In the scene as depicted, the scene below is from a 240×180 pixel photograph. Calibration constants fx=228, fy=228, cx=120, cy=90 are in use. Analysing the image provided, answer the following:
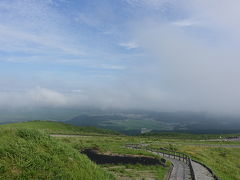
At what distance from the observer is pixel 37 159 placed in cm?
1590

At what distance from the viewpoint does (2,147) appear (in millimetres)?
15633

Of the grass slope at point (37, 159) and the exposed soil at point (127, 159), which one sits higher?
the grass slope at point (37, 159)

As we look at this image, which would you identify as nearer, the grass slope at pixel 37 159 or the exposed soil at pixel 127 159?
the grass slope at pixel 37 159

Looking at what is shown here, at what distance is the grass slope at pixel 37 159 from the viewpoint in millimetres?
14523

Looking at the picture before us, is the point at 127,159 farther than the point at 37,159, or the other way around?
the point at 127,159

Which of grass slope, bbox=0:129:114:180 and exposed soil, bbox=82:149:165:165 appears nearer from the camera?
grass slope, bbox=0:129:114:180

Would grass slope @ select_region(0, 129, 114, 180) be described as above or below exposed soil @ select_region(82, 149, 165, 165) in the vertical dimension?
above

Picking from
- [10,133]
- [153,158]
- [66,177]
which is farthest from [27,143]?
[153,158]

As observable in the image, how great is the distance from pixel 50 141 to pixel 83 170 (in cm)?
406

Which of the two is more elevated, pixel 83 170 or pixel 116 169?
pixel 83 170

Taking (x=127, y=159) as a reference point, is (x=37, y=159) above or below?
above

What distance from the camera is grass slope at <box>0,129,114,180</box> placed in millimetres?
14523

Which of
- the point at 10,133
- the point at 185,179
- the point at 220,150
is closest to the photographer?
the point at 10,133

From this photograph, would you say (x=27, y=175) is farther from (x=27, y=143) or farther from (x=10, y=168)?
(x=27, y=143)
